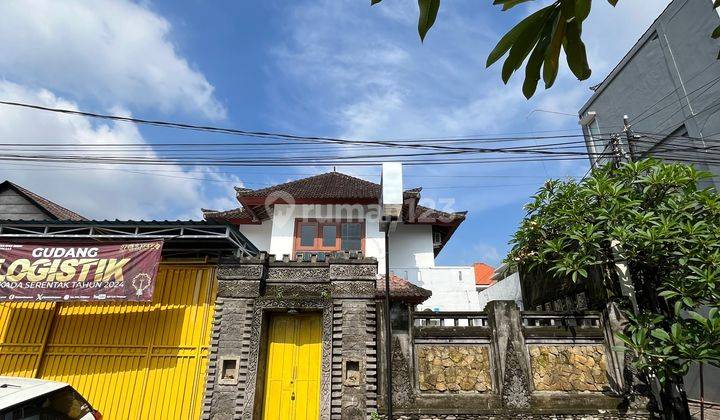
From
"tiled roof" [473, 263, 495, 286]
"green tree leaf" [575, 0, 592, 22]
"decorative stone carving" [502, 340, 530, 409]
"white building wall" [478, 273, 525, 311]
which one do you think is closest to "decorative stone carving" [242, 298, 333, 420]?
"decorative stone carving" [502, 340, 530, 409]

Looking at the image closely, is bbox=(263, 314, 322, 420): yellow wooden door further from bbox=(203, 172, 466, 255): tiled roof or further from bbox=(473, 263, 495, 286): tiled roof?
bbox=(473, 263, 495, 286): tiled roof

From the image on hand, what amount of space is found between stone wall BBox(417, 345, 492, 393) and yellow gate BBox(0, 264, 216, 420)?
4.66 metres

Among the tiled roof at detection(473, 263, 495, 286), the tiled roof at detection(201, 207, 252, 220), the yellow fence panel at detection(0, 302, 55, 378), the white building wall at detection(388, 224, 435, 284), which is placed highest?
the tiled roof at detection(473, 263, 495, 286)

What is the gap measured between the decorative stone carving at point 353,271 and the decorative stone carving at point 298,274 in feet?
0.93

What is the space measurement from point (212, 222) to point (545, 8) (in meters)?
8.68

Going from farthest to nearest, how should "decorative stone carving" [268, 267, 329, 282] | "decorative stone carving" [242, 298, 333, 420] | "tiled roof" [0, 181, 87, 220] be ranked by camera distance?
"tiled roof" [0, 181, 87, 220]
"decorative stone carving" [268, 267, 329, 282]
"decorative stone carving" [242, 298, 333, 420]

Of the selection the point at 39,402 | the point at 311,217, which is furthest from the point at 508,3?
the point at 311,217

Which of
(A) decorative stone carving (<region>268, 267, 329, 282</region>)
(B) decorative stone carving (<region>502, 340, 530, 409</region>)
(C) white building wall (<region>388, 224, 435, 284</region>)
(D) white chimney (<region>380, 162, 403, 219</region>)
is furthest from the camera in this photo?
(C) white building wall (<region>388, 224, 435, 284</region>)

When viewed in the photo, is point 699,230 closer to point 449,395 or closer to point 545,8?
point 449,395

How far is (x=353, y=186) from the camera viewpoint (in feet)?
64.1

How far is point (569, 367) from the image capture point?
25.9 ft

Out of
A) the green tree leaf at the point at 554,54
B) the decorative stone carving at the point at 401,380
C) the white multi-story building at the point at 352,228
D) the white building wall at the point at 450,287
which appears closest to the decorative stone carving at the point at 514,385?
the decorative stone carving at the point at 401,380

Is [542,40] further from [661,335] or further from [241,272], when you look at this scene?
[241,272]

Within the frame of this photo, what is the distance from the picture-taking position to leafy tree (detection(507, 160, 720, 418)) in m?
6.36
